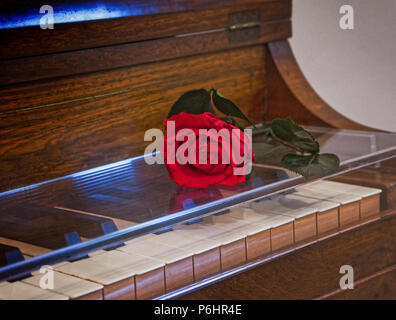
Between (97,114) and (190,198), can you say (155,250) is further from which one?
(97,114)

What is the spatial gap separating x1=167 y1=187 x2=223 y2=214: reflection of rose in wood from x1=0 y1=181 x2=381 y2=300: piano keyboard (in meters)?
0.05

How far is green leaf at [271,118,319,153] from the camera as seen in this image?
1.25 m

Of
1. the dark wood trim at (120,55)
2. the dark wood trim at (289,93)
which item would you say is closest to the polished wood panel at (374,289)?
the dark wood trim at (289,93)

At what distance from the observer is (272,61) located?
1.70 meters

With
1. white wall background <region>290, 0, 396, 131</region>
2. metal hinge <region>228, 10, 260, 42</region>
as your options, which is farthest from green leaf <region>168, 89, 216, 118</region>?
white wall background <region>290, 0, 396, 131</region>

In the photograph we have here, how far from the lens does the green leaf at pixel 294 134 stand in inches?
49.4

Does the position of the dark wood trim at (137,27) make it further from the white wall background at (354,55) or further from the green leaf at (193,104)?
the white wall background at (354,55)

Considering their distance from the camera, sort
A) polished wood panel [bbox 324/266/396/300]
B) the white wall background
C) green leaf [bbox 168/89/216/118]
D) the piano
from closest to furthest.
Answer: the piano
polished wood panel [bbox 324/266/396/300]
green leaf [bbox 168/89/216/118]
the white wall background

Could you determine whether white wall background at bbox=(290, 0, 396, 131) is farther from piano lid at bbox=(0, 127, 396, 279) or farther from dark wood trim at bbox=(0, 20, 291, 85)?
piano lid at bbox=(0, 127, 396, 279)

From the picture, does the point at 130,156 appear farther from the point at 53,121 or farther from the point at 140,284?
the point at 140,284

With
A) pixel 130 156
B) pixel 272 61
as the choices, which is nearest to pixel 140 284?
pixel 130 156

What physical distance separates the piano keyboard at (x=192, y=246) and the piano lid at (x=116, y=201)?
0.01 m

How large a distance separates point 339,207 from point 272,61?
592 mm

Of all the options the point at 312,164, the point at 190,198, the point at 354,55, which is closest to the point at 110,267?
the point at 190,198
